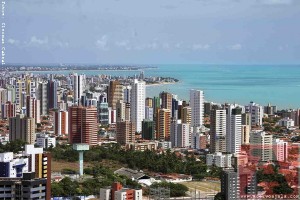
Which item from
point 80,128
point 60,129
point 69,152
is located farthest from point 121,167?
point 60,129

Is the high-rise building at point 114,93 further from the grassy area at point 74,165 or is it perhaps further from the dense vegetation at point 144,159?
the grassy area at point 74,165

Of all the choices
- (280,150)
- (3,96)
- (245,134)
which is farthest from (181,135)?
(3,96)

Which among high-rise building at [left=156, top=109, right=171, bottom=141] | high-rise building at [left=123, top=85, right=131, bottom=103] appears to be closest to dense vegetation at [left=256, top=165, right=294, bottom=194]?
high-rise building at [left=156, top=109, right=171, bottom=141]

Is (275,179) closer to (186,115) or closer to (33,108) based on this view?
(186,115)

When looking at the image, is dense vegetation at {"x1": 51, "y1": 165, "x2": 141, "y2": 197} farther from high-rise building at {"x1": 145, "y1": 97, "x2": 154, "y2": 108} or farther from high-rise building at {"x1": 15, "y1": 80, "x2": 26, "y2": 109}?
high-rise building at {"x1": 15, "y1": 80, "x2": 26, "y2": 109}

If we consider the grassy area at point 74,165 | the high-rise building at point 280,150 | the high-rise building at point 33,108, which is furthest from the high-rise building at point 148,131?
the high-rise building at point 280,150

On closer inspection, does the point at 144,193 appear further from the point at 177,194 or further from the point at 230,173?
the point at 230,173

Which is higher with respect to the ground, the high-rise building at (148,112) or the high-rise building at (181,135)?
the high-rise building at (148,112)
